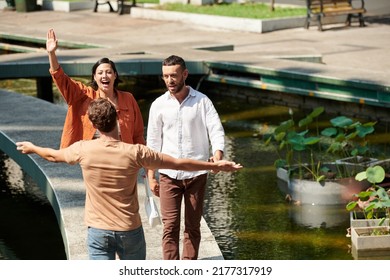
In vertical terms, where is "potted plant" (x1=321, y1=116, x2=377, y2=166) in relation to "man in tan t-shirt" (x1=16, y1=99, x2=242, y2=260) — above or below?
below

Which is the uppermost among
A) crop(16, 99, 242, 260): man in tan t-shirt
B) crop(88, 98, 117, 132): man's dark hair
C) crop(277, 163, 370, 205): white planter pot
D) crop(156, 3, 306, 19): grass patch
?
crop(88, 98, 117, 132): man's dark hair

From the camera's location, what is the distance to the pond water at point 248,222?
9.66 metres

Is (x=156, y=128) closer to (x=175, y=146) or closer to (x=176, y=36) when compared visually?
(x=175, y=146)

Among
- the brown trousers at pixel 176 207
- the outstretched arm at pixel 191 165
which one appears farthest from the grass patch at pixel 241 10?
the outstretched arm at pixel 191 165

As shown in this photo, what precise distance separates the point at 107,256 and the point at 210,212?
4327 mm

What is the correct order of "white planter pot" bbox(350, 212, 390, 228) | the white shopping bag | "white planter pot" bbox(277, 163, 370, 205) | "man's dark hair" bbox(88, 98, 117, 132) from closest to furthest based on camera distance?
"man's dark hair" bbox(88, 98, 117, 132)
the white shopping bag
"white planter pot" bbox(350, 212, 390, 228)
"white planter pot" bbox(277, 163, 370, 205)

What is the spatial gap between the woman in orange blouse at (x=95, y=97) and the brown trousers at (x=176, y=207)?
39cm

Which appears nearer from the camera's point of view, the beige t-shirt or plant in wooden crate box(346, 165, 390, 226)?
the beige t-shirt

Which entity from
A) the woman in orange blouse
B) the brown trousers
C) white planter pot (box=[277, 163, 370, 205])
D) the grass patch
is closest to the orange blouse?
the woman in orange blouse

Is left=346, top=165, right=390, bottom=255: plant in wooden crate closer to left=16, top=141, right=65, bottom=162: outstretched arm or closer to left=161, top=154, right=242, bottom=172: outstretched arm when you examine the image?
left=161, top=154, right=242, bottom=172: outstretched arm

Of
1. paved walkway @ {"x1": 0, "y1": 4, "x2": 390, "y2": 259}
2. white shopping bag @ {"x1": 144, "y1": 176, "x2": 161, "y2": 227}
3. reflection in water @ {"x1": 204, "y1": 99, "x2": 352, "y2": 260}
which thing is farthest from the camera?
paved walkway @ {"x1": 0, "y1": 4, "x2": 390, "y2": 259}

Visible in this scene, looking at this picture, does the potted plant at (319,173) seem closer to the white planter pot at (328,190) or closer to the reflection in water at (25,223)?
the white planter pot at (328,190)

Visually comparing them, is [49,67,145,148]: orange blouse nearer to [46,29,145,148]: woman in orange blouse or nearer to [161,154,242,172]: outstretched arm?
[46,29,145,148]: woman in orange blouse

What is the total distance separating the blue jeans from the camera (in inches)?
255
